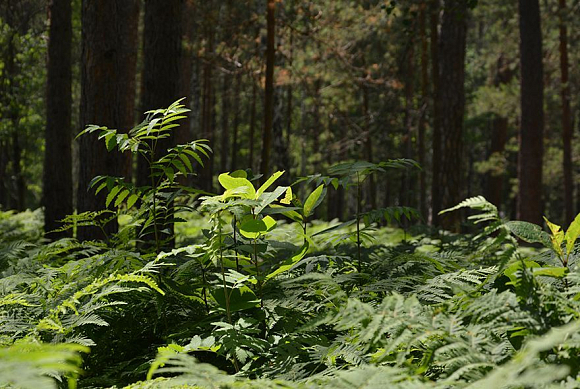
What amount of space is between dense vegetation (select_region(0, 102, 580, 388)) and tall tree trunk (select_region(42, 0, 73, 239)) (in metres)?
5.55

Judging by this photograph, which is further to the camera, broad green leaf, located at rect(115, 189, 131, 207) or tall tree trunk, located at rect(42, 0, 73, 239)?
tall tree trunk, located at rect(42, 0, 73, 239)

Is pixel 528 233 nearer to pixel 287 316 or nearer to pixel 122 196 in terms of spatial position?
pixel 287 316

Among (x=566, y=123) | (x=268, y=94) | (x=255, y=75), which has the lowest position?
(x=268, y=94)

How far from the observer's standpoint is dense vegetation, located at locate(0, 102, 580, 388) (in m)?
1.44

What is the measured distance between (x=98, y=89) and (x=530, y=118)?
25.0 feet

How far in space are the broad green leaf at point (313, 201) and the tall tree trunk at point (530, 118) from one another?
8050 millimetres

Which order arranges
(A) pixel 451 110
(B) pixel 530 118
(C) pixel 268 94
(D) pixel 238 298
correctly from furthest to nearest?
(A) pixel 451 110 < (C) pixel 268 94 < (B) pixel 530 118 < (D) pixel 238 298

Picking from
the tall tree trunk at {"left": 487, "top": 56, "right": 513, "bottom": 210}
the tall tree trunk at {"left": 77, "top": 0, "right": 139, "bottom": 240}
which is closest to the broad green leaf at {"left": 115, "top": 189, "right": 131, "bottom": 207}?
the tall tree trunk at {"left": 77, "top": 0, "right": 139, "bottom": 240}

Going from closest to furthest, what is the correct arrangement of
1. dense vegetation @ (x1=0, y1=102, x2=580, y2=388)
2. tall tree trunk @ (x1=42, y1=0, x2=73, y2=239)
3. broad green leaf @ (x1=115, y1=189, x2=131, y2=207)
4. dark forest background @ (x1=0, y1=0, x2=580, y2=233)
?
1. dense vegetation @ (x1=0, y1=102, x2=580, y2=388)
2. broad green leaf @ (x1=115, y1=189, x2=131, y2=207)
3. dark forest background @ (x1=0, y1=0, x2=580, y2=233)
4. tall tree trunk @ (x1=42, y1=0, x2=73, y2=239)

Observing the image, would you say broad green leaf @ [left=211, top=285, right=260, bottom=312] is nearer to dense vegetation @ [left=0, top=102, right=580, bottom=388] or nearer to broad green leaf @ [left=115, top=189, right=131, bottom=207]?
dense vegetation @ [left=0, top=102, right=580, bottom=388]

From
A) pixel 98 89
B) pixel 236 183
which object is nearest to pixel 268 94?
pixel 98 89

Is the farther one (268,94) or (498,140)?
(498,140)

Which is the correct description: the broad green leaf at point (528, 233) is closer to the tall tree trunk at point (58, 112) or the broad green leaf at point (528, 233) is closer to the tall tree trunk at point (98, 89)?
the tall tree trunk at point (98, 89)

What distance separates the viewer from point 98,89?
218 inches
